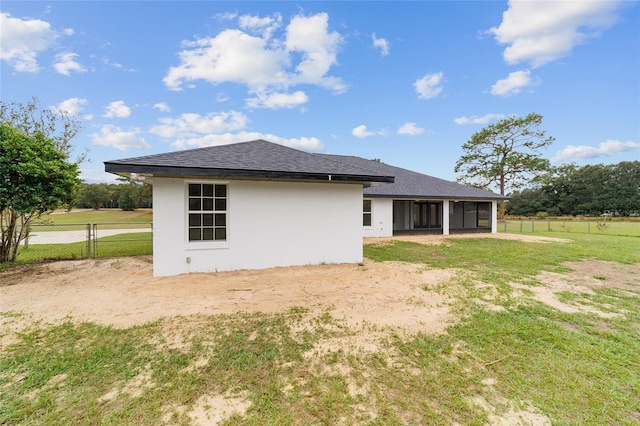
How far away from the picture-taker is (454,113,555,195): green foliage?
30922 mm

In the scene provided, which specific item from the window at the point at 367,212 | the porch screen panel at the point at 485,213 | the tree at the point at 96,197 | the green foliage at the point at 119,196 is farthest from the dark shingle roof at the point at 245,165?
the tree at the point at 96,197

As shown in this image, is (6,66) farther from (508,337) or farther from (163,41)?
(508,337)

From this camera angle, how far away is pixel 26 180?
7.23 m

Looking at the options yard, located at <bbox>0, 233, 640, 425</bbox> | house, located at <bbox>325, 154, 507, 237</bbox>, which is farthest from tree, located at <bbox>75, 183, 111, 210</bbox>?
yard, located at <bbox>0, 233, 640, 425</bbox>

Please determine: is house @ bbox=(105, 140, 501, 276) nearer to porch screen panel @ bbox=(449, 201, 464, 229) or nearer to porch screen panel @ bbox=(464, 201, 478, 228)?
porch screen panel @ bbox=(449, 201, 464, 229)

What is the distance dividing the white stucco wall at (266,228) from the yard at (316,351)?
2.62 ft

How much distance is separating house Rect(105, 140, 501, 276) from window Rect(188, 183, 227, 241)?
0.9 inches

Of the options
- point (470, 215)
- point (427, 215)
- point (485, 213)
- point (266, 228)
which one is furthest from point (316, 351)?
point (485, 213)

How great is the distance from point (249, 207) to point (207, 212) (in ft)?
3.49

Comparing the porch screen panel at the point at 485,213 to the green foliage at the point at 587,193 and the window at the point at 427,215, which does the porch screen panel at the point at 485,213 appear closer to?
the window at the point at 427,215

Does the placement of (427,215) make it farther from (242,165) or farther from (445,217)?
(242,165)

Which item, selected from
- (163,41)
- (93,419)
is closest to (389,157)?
(163,41)

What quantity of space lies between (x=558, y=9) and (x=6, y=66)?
2195 cm

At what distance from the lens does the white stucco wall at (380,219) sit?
1628 centimetres
